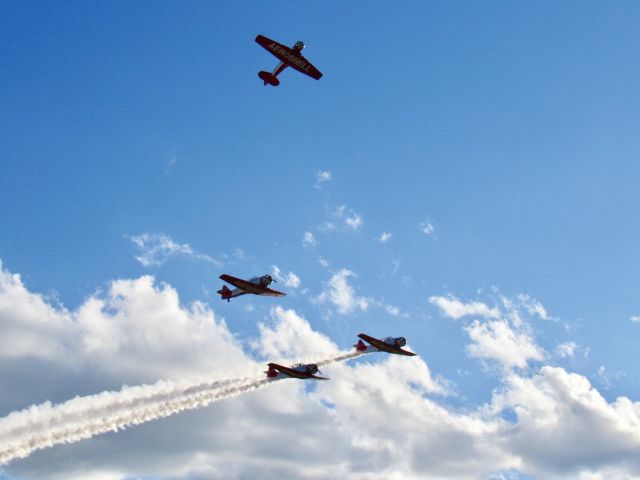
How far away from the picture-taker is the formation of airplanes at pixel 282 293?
12900cm

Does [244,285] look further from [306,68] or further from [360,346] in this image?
[306,68]

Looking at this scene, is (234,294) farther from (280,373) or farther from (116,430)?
(116,430)

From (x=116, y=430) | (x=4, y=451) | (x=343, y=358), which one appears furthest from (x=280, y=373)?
(x=4, y=451)

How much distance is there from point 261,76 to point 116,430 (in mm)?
67932

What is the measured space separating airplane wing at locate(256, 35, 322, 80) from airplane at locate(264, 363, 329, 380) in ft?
176

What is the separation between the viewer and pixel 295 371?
14288 centimetres

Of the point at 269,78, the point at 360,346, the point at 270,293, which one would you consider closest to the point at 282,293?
the point at 270,293

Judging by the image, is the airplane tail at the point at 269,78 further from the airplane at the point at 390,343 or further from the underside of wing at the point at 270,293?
the airplane at the point at 390,343

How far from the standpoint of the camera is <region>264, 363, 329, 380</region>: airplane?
143125mm

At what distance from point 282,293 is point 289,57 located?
43.5m

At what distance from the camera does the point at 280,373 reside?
144500 millimetres

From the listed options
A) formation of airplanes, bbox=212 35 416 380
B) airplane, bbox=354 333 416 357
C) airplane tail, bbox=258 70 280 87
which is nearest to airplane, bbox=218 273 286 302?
formation of airplanes, bbox=212 35 416 380

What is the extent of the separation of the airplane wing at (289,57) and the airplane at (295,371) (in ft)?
176

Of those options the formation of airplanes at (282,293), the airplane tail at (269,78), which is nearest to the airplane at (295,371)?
the formation of airplanes at (282,293)
